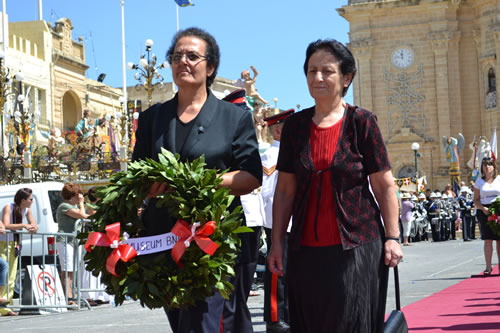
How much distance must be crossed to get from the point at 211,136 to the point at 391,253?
1.15 meters

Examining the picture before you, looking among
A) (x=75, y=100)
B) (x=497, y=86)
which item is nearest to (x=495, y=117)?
(x=497, y=86)

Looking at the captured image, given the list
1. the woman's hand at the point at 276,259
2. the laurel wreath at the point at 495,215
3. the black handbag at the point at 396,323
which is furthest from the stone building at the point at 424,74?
the woman's hand at the point at 276,259

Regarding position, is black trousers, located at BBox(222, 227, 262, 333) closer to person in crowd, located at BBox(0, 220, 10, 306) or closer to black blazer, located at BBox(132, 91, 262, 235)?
black blazer, located at BBox(132, 91, 262, 235)

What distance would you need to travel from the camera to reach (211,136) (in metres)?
5.13

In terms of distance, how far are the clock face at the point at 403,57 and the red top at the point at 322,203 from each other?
55.4 meters

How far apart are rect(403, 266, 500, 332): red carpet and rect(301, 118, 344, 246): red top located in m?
4.22

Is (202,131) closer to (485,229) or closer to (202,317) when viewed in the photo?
(202,317)

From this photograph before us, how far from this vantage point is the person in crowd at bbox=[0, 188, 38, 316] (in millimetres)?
12734

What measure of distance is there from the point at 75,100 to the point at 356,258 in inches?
2457

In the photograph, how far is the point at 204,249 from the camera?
4.65 metres

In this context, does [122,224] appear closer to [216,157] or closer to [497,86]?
[216,157]

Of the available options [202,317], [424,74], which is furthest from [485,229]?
[424,74]

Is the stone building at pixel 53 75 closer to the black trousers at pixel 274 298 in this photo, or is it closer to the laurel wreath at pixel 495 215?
the laurel wreath at pixel 495 215

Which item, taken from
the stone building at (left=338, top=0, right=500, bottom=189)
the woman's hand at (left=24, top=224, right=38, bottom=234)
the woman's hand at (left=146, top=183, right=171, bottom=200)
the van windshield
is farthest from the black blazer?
the stone building at (left=338, top=0, right=500, bottom=189)
